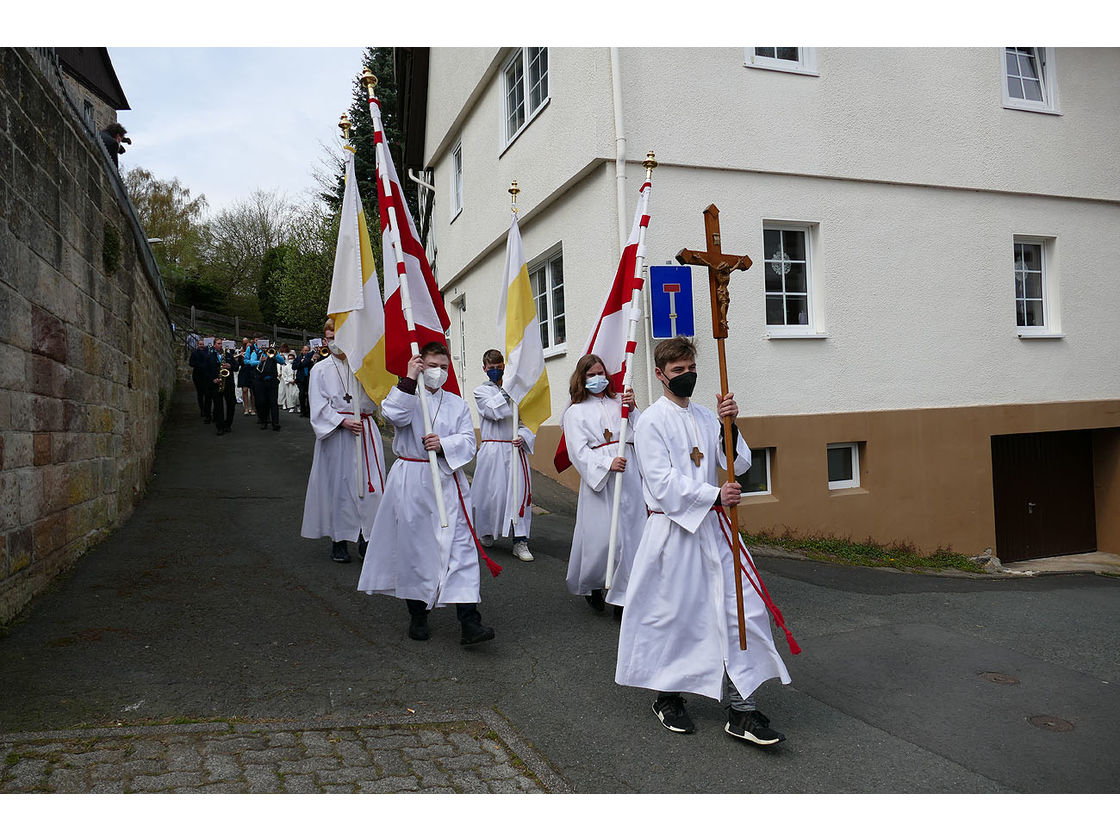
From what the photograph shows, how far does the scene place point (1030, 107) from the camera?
1161 cm

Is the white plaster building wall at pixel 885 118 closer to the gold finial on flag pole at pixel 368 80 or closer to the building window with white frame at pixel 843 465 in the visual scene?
the building window with white frame at pixel 843 465

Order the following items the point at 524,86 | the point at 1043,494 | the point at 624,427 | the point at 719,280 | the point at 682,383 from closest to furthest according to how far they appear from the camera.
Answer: the point at 682,383, the point at 719,280, the point at 624,427, the point at 524,86, the point at 1043,494

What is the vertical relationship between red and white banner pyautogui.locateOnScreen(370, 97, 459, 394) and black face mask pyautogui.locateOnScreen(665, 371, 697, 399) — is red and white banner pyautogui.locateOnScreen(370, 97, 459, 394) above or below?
above

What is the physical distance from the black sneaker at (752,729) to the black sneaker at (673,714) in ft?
0.69

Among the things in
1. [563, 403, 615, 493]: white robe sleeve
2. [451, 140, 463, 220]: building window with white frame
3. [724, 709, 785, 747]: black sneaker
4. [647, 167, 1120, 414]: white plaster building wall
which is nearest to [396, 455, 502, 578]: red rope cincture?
[563, 403, 615, 493]: white robe sleeve

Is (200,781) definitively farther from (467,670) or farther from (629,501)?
(629,501)

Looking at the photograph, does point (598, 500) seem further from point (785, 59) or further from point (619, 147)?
point (785, 59)

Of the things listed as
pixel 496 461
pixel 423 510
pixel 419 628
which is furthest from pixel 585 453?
pixel 496 461

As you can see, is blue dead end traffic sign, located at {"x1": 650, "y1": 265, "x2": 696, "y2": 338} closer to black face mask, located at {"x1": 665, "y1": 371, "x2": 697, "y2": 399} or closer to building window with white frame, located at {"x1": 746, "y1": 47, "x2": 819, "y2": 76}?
building window with white frame, located at {"x1": 746, "y1": 47, "x2": 819, "y2": 76}

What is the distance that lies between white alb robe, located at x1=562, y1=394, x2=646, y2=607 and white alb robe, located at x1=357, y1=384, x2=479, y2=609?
3.50ft

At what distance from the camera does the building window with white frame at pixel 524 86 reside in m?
11.6

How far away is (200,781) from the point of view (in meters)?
3.45

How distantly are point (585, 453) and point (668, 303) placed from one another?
3.44 metres

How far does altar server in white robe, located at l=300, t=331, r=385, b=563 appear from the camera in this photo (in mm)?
7895
